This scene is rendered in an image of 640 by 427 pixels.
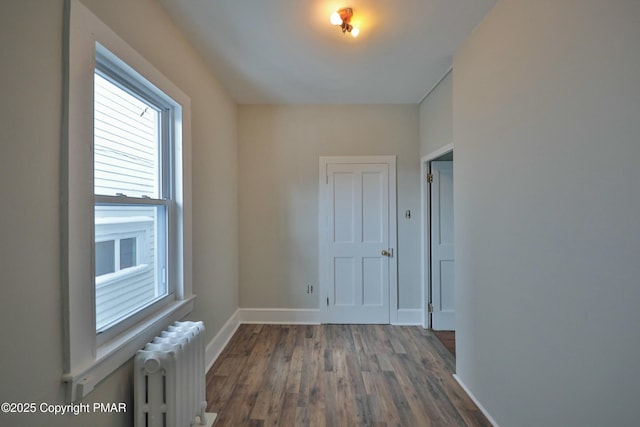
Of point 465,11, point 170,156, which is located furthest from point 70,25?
point 465,11

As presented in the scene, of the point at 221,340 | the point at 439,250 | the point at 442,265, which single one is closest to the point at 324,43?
the point at 439,250

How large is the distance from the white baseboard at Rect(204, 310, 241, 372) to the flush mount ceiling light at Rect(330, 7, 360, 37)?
2.60 m

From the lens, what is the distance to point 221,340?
2707 mm

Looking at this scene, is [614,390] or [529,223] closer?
[614,390]

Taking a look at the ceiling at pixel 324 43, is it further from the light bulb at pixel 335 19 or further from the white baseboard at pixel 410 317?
the white baseboard at pixel 410 317

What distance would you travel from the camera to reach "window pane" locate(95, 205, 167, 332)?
1.28 m

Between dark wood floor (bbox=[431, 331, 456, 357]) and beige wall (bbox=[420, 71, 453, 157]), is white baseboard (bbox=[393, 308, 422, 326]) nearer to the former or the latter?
dark wood floor (bbox=[431, 331, 456, 357])

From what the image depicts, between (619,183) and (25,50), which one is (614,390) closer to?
(619,183)

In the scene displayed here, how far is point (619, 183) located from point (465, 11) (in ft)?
4.65

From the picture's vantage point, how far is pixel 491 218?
173cm

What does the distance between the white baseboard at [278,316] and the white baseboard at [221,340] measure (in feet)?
0.38

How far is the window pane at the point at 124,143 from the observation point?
126cm

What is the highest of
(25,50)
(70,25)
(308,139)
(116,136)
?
(308,139)

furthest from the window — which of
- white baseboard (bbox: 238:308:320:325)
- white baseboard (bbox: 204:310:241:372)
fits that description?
white baseboard (bbox: 238:308:320:325)
